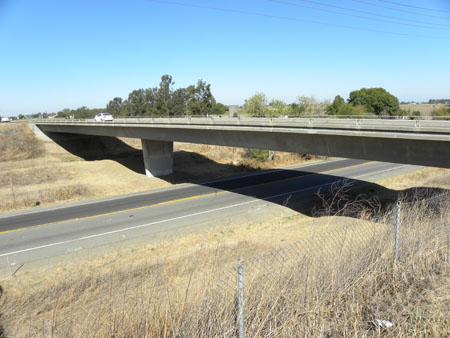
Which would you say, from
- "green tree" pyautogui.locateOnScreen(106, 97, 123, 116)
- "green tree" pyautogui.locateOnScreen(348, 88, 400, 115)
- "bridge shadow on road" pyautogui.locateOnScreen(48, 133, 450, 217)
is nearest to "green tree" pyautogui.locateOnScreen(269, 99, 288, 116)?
"bridge shadow on road" pyautogui.locateOnScreen(48, 133, 450, 217)

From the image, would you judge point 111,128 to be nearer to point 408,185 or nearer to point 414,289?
point 408,185

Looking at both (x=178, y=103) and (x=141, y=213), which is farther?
(x=178, y=103)

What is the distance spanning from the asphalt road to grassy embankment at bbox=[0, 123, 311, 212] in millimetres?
4110

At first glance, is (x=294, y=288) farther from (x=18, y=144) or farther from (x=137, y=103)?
(x=137, y=103)

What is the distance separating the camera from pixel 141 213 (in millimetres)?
19391

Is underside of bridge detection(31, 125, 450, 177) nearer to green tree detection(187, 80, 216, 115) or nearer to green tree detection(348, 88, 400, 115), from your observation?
green tree detection(187, 80, 216, 115)

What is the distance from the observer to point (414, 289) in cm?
487

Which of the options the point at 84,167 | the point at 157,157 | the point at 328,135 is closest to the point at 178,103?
the point at 84,167

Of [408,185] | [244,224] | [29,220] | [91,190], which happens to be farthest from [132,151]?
[408,185]

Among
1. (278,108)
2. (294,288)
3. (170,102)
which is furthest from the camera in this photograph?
(170,102)

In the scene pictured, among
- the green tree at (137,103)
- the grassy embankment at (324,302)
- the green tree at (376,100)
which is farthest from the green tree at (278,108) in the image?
the green tree at (137,103)

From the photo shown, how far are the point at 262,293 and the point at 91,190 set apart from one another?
84.5 feet

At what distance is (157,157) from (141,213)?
43.0ft

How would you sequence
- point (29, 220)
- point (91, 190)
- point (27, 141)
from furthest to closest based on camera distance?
1. point (27, 141)
2. point (91, 190)
3. point (29, 220)
